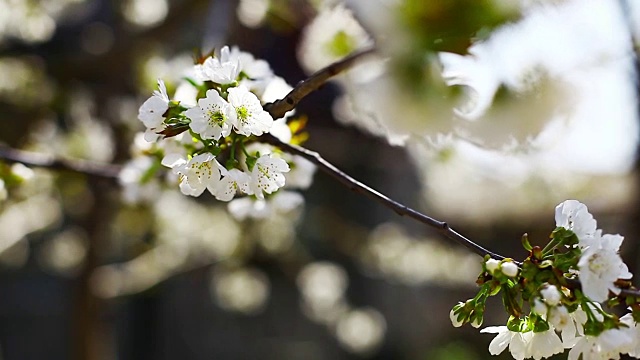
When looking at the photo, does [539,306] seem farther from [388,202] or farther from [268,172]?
[268,172]

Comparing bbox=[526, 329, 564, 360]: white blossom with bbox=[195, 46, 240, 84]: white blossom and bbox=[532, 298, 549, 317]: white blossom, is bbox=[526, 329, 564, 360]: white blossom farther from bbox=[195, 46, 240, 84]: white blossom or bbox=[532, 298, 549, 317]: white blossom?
bbox=[195, 46, 240, 84]: white blossom

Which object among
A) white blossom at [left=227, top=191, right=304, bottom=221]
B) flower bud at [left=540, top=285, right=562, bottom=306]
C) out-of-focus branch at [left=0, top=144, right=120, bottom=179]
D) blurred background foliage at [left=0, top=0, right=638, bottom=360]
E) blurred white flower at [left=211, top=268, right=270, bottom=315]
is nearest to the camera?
flower bud at [left=540, top=285, right=562, bottom=306]

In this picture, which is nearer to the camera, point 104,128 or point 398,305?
point 104,128

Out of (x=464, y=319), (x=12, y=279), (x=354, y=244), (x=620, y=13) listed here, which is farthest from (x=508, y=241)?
(x=464, y=319)

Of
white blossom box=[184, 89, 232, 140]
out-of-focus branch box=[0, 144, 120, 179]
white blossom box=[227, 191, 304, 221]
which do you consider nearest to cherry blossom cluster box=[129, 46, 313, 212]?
white blossom box=[184, 89, 232, 140]

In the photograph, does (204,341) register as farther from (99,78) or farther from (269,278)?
(99,78)

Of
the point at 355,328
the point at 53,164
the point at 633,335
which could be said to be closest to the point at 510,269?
the point at 633,335
